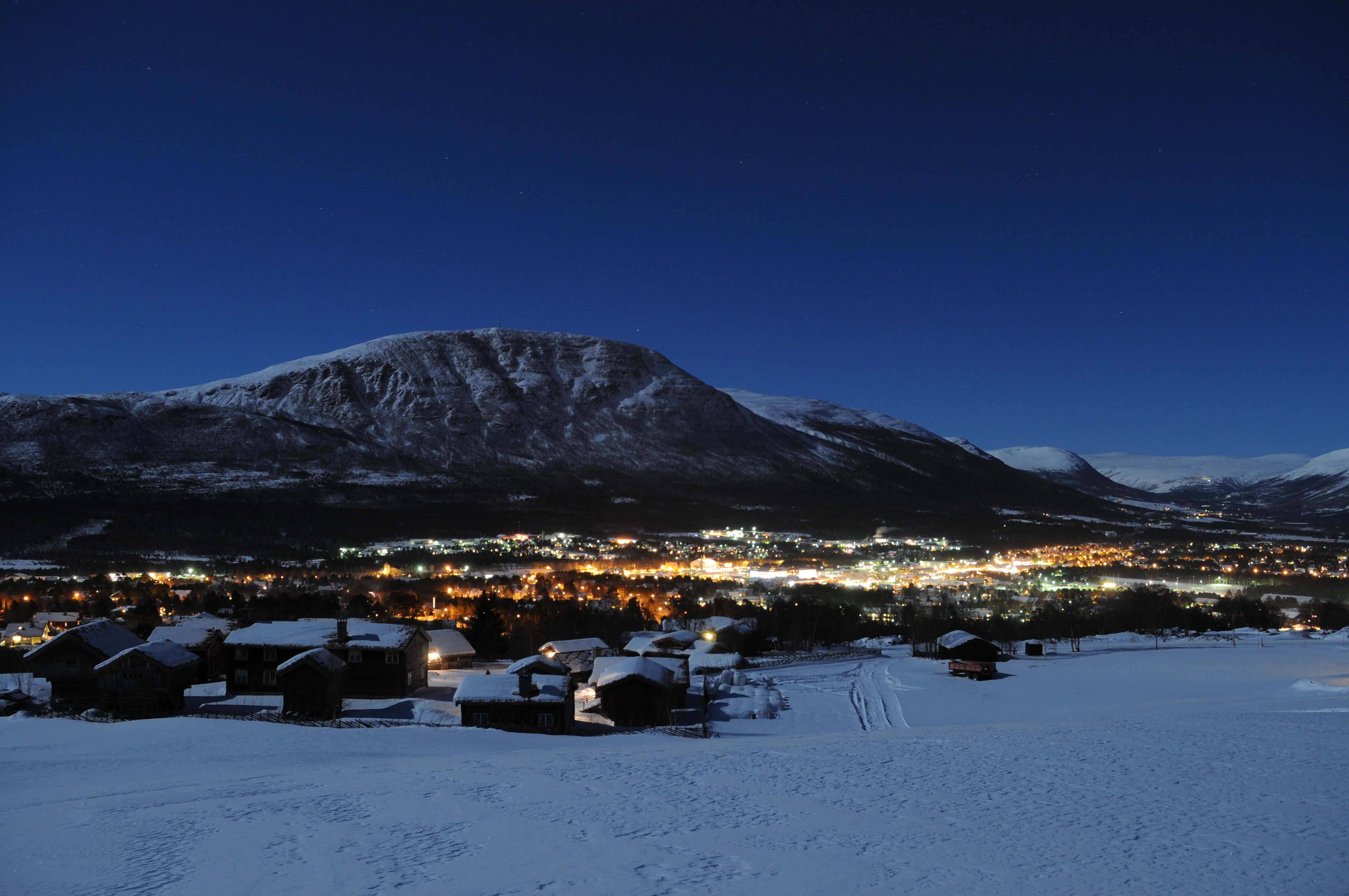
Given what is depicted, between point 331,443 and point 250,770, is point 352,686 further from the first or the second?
point 331,443

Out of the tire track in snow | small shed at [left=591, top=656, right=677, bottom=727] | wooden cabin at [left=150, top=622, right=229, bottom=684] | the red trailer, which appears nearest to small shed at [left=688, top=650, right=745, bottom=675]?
the tire track in snow

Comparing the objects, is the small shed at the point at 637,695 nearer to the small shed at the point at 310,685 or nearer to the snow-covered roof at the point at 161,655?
the small shed at the point at 310,685

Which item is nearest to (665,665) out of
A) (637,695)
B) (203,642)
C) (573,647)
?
(637,695)

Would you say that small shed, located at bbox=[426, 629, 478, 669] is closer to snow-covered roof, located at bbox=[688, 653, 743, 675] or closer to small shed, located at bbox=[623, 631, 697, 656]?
small shed, located at bbox=[623, 631, 697, 656]

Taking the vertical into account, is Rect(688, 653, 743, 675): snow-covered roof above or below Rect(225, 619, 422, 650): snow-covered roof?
below

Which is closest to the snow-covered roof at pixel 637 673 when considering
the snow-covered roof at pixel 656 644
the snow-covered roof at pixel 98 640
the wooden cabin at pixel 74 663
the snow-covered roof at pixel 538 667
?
the snow-covered roof at pixel 538 667

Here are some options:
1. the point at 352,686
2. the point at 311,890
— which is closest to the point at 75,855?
the point at 311,890
